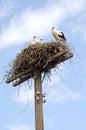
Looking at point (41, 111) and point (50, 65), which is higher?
point (50, 65)

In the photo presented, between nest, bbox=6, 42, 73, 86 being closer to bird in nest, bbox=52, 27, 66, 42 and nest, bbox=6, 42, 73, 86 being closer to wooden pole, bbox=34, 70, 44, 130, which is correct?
wooden pole, bbox=34, 70, 44, 130

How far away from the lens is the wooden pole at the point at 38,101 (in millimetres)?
5887

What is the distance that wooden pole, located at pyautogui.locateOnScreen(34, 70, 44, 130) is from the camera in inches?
232

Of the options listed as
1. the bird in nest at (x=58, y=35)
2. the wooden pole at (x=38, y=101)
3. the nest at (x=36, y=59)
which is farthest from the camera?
the bird in nest at (x=58, y=35)

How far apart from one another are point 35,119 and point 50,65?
1059mm

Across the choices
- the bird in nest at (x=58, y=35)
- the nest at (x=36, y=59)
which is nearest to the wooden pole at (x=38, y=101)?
the nest at (x=36, y=59)

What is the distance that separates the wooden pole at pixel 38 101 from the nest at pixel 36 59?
219 mm

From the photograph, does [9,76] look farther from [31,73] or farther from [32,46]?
[32,46]

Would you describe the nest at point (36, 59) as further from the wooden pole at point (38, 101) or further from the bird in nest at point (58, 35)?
the bird in nest at point (58, 35)

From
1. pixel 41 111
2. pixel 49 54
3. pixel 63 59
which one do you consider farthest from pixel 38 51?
pixel 41 111

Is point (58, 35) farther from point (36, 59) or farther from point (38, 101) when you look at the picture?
point (38, 101)

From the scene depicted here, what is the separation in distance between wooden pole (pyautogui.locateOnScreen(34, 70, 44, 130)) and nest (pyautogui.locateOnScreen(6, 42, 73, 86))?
0.72ft

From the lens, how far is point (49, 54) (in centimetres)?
699

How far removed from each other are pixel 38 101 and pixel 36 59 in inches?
37.6
